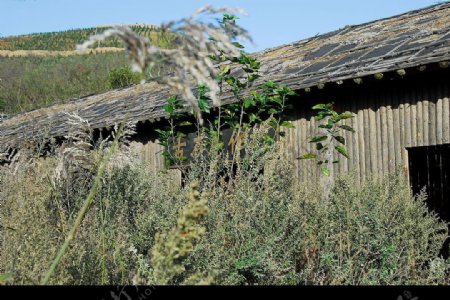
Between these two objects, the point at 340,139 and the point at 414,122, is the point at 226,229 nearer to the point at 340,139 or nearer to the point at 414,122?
the point at 340,139

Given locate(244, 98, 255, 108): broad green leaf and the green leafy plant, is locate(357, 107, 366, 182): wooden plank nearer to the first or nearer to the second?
the green leafy plant

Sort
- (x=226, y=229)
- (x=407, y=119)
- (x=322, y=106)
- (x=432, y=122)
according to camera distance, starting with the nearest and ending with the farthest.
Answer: (x=226, y=229) → (x=432, y=122) → (x=407, y=119) → (x=322, y=106)

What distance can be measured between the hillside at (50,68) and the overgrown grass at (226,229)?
29.1 metres

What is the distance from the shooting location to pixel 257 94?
807 centimetres

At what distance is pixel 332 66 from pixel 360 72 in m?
→ 1.22

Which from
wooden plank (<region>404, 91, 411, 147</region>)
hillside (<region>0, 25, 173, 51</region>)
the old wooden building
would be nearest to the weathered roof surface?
the old wooden building

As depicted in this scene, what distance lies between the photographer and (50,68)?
209ft

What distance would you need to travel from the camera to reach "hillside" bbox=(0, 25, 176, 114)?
48.6 meters

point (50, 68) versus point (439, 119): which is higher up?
point (50, 68)

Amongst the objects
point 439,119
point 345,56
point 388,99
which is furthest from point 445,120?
point 345,56

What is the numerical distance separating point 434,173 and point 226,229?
4674 mm

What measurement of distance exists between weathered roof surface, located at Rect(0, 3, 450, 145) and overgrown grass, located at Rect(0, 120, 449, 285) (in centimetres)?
128

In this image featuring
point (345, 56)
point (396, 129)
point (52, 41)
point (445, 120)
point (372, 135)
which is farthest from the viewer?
point (52, 41)

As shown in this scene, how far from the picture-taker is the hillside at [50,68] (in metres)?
48.6
